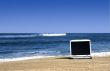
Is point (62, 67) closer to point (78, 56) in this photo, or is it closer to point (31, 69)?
point (31, 69)

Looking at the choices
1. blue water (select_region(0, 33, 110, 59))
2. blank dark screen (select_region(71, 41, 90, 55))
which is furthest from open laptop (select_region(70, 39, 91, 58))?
blue water (select_region(0, 33, 110, 59))

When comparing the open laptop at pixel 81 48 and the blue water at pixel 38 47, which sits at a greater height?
the open laptop at pixel 81 48

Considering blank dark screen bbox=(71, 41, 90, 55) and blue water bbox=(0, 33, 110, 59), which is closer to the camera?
blank dark screen bbox=(71, 41, 90, 55)

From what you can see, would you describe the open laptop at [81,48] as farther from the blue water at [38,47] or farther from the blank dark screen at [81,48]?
the blue water at [38,47]

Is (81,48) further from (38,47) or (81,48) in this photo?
(38,47)

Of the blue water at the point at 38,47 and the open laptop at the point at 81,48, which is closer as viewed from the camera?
the open laptop at the point at 81,48

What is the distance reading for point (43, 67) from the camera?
11.2 meters

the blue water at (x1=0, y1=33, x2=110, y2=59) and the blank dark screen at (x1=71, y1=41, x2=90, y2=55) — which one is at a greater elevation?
the blank dark screen at (x1=71, y1=41, x2=90, y2=55)

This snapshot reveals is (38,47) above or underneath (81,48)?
underneath

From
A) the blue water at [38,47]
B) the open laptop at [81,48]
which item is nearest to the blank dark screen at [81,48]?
the open laptop at [81,48]

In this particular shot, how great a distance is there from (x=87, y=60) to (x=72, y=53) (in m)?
0.97

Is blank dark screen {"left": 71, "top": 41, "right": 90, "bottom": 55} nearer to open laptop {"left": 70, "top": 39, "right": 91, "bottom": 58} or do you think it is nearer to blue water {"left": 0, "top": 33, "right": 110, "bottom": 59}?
open laptop {"left": 70, "top": 39, "right": 91, "bottom": 58}

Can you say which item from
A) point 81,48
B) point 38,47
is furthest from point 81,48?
point 38,47

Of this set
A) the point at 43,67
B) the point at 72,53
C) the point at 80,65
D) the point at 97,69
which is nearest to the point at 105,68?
the point at 97,69
